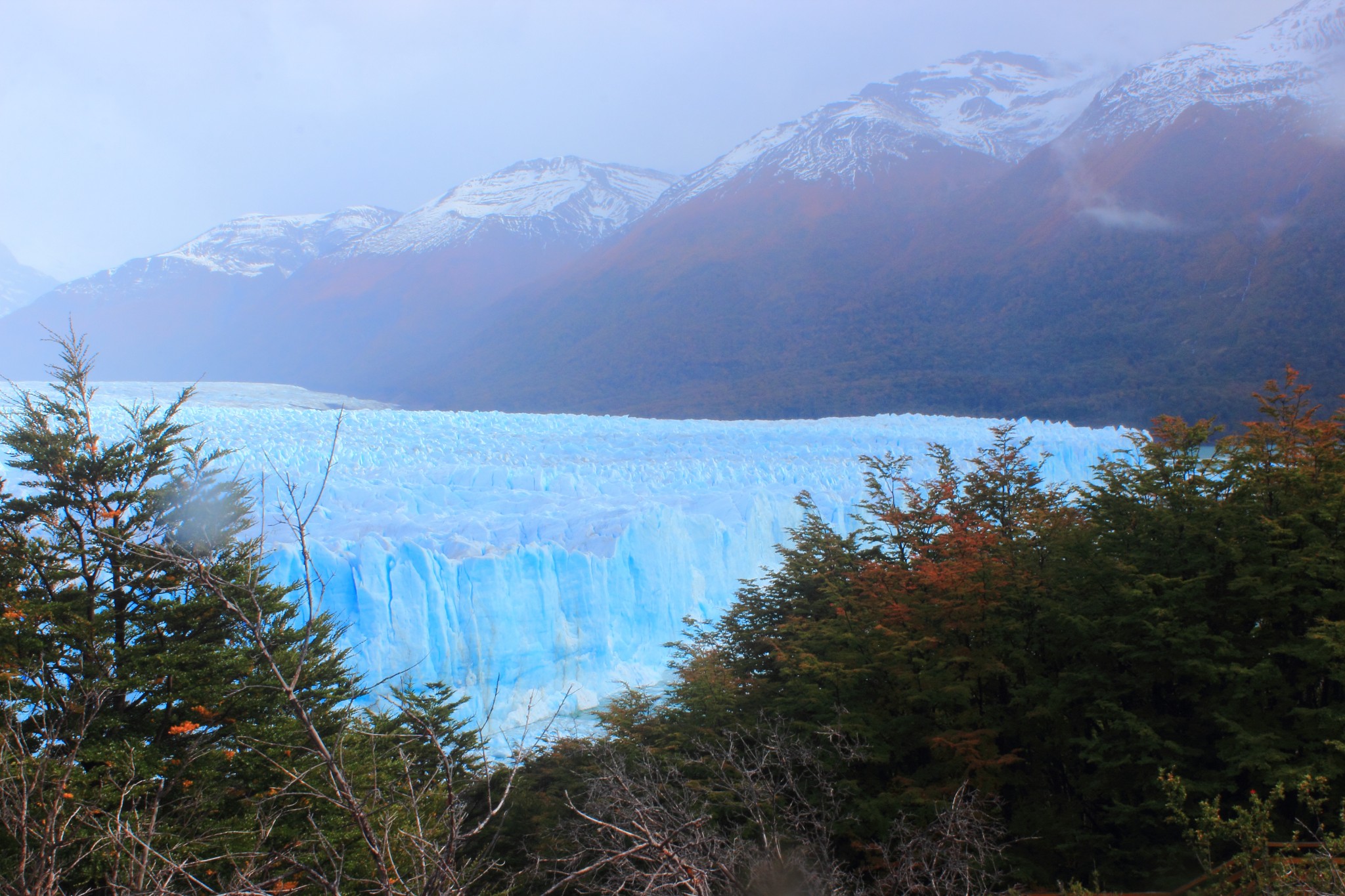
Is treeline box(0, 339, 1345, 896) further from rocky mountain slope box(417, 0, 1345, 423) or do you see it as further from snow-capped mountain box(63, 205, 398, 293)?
snow-capped mountain box(63, 205, 398, 293)

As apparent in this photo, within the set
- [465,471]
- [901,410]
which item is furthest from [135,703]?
[901,410]

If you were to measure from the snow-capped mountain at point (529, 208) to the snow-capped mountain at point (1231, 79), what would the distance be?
140ft

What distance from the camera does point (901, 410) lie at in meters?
38.9

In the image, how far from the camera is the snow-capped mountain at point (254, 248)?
88.7m

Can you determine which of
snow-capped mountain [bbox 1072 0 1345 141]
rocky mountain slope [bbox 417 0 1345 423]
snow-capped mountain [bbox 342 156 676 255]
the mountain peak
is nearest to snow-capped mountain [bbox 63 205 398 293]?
the mountain peak

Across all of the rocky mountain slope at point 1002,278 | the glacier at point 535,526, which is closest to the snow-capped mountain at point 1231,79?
the rocky mountain slope at point 1002,278

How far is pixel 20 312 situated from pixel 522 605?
341ft

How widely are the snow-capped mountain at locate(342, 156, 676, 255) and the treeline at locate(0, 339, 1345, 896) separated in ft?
248

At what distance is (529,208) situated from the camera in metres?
83.7

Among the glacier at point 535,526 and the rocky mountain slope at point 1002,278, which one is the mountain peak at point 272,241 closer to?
the rocky mountain slope at point 1002,278

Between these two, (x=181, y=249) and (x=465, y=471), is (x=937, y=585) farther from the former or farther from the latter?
(x=181, y=249)

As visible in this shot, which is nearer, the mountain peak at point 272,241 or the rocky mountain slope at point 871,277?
the rocky mountain slope at point 871,277

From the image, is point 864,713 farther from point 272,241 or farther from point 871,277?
point 272,241

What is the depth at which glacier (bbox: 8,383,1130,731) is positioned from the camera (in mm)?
10695
